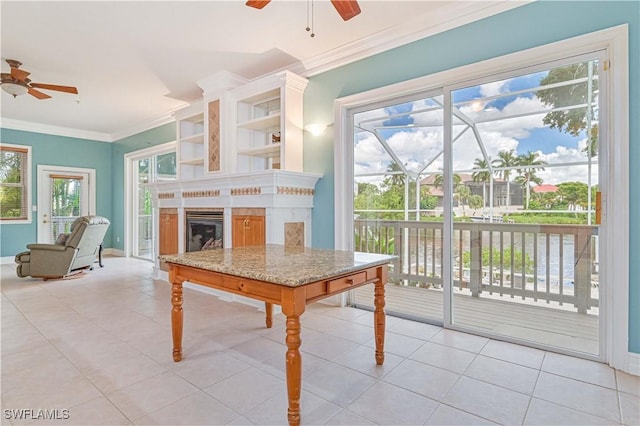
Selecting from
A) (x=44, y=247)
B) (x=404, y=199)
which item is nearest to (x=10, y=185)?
(x=44, y=247)

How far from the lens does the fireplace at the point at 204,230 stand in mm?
4367

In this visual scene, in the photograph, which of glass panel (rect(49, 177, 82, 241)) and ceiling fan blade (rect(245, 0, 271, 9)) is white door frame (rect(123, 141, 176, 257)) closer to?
glass panel (rect(49, 177, 82, 241))

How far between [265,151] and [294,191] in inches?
33.5

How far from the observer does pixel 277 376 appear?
2154mm

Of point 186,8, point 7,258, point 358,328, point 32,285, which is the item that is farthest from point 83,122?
point 358,328

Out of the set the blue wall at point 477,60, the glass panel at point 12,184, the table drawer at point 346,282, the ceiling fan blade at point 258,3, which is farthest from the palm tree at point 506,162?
the glass panel at point 12,184

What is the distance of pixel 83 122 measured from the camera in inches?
262

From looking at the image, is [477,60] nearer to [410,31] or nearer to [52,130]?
[410,31]

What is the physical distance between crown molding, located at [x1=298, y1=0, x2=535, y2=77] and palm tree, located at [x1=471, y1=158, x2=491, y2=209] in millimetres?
1191

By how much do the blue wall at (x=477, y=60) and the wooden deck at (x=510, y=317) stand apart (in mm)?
347

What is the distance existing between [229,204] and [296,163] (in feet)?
3.22

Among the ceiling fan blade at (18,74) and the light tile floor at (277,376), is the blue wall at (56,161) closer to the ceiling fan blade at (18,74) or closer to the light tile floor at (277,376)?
the ceiling fan blade at (18,74)

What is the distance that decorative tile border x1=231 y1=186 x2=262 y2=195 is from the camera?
3.75 m

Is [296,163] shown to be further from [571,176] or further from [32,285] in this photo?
[32,285]
